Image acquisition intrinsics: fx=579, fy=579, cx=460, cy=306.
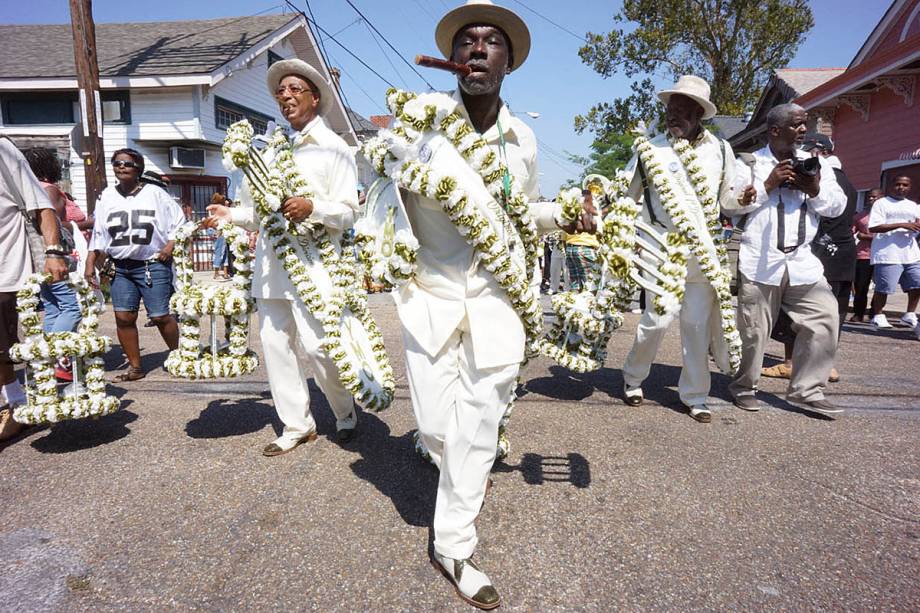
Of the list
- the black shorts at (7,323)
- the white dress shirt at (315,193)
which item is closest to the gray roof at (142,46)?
the black shorts at (7,323)

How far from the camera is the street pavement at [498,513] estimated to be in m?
2.50

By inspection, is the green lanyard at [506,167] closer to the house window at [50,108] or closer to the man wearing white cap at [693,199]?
the man wearing white cap at [693,199]

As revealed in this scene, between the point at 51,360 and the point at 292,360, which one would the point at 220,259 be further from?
the point at 292,360

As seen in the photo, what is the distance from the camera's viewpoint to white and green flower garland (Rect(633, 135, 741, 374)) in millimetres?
4344

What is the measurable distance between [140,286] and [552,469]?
4.59 meters

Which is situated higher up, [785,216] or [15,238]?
[785,216]

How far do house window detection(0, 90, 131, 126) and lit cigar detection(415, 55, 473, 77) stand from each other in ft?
62.6

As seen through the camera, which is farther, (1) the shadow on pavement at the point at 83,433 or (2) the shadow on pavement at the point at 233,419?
(2) the shadow on pavement at the point at 233,419

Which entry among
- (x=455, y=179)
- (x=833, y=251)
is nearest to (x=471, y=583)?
(x=455, y=179)

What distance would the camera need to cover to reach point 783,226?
4.64m

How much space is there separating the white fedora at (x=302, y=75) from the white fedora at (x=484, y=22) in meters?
1.42

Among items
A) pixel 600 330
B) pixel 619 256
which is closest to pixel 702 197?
pixel 600 330

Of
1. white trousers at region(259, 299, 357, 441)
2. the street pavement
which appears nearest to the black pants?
the street pavement

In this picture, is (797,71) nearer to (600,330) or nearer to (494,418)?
(600,330)
